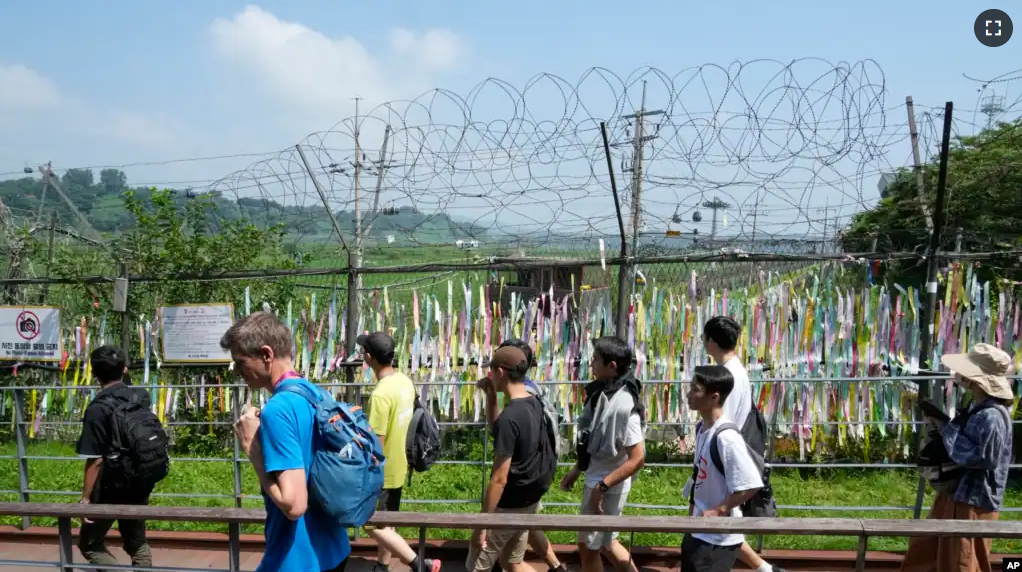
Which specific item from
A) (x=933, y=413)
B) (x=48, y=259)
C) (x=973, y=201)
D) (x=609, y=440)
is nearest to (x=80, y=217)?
(x=48, y=259)

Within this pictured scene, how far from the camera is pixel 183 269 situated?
24.4 ft

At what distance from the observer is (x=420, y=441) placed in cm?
460

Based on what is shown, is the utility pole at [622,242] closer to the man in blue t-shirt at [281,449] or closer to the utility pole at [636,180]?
the utility pole at [636,180]

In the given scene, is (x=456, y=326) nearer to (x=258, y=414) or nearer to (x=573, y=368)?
(x=573, y=368)

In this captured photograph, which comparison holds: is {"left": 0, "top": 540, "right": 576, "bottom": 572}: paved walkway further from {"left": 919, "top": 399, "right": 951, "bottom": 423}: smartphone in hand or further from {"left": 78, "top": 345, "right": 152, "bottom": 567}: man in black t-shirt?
{"left": 919, "top": 399, "right": 951, "bottom": 423}: smartphone in hand

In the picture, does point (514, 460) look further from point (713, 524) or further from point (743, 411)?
point (713, 524)

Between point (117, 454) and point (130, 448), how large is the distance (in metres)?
0.07

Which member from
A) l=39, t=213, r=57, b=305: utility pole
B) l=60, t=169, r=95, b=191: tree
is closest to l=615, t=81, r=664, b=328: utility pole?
l=39, t=213, r=57, b=305: utility pole

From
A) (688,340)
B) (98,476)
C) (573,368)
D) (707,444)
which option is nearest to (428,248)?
(573,368)

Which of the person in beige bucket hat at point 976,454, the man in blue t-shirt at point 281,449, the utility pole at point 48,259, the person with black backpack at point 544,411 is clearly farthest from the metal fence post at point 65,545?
the utility pole at point 48,259

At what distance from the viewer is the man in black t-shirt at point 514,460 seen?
3826 mm

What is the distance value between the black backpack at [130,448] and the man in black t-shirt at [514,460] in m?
1.69

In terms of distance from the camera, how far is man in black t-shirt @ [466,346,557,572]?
3.83m

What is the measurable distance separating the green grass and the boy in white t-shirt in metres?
1.93
